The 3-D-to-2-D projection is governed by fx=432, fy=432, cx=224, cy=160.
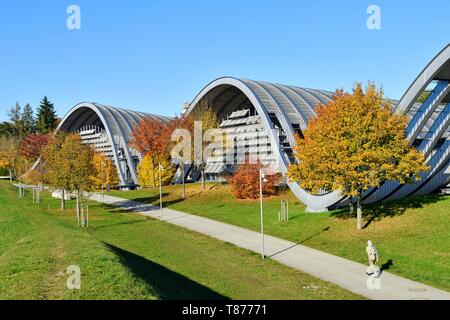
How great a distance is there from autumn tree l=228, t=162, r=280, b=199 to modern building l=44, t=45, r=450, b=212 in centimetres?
222

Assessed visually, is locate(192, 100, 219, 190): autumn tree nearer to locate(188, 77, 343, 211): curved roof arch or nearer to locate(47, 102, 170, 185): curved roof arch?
locate(188, 77, 343, 211): curved roof arch

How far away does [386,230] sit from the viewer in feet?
75.4

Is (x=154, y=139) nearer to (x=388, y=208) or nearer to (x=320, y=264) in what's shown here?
(x=388, y=208)

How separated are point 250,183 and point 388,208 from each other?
14186mm

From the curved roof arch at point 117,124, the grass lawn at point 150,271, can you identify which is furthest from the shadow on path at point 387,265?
the curved roof arch at point 117,124

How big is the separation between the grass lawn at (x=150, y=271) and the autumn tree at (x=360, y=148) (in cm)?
737

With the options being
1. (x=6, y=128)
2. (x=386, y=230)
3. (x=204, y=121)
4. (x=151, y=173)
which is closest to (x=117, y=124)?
(x=151, y=173)

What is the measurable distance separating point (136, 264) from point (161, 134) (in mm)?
33720

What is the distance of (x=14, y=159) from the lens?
59719 mm

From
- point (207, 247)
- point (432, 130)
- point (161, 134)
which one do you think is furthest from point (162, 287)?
point (161, 134)

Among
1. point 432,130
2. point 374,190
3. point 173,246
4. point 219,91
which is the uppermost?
point 219,91

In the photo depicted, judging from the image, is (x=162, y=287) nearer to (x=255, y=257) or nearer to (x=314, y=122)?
(x=255, y=257)

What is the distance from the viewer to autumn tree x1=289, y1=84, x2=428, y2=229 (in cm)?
2330
